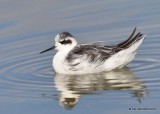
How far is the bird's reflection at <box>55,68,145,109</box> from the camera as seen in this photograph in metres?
15.0

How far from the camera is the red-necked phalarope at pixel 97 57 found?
16766 millimetres

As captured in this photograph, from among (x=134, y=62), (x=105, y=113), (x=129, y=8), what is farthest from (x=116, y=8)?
(x=105, y=113)

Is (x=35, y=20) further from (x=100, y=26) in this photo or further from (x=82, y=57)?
(x=82, y=57)

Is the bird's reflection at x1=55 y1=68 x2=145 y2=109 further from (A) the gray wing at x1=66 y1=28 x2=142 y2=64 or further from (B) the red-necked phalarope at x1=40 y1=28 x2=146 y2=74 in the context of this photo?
(A) the gray wing at x1=66 y1=28 x2=142 y2=64

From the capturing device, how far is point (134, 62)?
56.4 ft

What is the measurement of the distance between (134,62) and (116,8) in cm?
345

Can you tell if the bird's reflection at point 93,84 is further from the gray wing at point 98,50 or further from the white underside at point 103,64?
the gray wing at point 98,50

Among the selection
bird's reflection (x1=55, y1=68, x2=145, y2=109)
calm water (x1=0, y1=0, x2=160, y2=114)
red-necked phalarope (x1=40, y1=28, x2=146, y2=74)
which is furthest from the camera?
red-necked phalarope (x1=40, y1=28, x2=146, y2=74)

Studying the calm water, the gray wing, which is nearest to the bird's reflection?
the calm water

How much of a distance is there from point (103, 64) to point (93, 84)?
1.13 m

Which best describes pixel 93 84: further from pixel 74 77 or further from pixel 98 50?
pixel 98 50

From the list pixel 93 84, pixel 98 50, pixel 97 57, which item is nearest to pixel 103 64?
pixel 97 57

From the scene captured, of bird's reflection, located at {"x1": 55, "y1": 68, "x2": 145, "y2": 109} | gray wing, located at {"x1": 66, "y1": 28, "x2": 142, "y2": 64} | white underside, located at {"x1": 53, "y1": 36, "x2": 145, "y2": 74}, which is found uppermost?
gray wing, located at {"x1": 66, "y1": 28, "x2": 142, "y2": 64}

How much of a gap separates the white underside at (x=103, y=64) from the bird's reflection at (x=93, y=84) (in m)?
0.12
